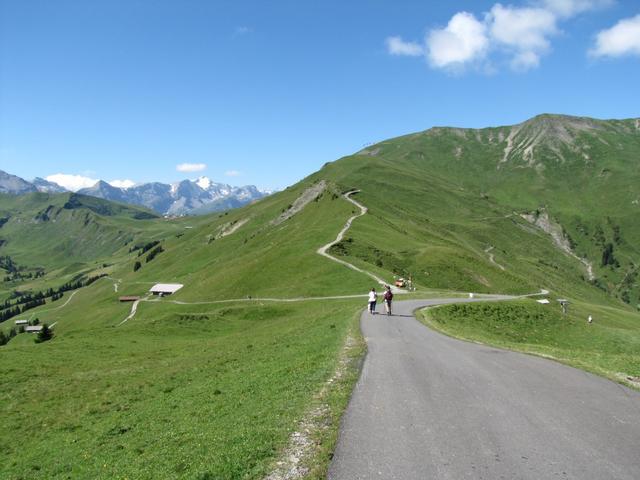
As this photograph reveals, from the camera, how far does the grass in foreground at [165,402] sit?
15.2 m

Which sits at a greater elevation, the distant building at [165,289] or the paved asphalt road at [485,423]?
the paved asphalt road at [485,423]

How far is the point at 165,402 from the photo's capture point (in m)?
26.1

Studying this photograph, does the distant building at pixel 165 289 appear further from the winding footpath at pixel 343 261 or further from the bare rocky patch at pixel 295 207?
the winding footpath at pixel 343 261

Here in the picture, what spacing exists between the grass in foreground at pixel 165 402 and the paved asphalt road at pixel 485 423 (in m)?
1.50

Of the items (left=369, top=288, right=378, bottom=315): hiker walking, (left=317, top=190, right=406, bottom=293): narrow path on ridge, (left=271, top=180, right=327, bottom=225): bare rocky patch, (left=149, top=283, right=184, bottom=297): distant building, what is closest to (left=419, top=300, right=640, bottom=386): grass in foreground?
(left=369, top=288, right=378, bottom=315): hiker walking

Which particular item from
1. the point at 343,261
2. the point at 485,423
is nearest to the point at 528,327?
the point at 485,423

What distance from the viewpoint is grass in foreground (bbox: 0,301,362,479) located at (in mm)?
15203

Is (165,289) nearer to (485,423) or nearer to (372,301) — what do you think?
(372,301)

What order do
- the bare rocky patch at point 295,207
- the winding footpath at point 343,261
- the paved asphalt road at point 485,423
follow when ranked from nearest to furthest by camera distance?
the paved asphalt road at point 485,423 < the winding footpath at point 343,261 < the bare rocky patch at point 295,207

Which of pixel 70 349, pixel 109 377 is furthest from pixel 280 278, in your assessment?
pixel 109 377

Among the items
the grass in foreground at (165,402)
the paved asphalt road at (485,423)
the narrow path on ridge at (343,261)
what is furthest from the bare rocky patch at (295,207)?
the paved asphalt road at (485,423)

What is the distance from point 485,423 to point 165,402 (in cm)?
1899

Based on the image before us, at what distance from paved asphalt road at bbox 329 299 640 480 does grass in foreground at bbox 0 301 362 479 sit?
1.50 meters

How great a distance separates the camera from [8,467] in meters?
20.9
